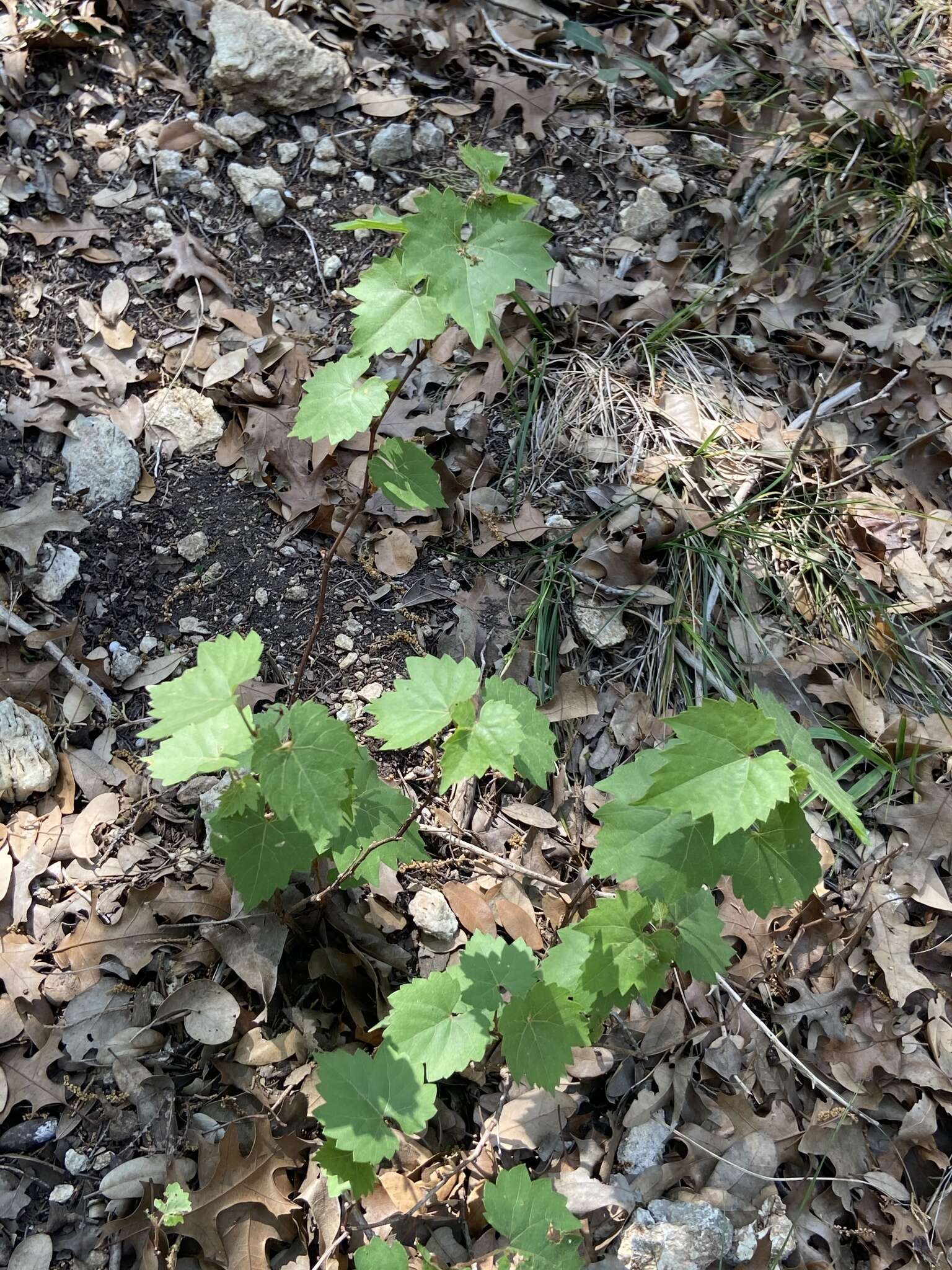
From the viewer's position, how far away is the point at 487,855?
2348 millimetres

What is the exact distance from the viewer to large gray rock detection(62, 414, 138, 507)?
2.59 metres

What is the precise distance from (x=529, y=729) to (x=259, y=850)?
60cm

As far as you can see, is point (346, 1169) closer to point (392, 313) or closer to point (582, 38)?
point (392, 313)

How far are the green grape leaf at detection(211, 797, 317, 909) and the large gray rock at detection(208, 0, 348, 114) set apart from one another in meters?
2.81

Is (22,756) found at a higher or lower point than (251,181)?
lower

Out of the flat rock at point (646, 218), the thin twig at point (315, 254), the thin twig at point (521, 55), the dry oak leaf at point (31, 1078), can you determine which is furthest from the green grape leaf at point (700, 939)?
the thin twig at point (521, 55)

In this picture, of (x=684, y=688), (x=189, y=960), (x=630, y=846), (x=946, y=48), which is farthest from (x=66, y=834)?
(x=946, y=48)

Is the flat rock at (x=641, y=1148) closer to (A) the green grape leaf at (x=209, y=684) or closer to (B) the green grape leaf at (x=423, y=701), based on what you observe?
(B) the green grape leaf at (x=423, y=701)

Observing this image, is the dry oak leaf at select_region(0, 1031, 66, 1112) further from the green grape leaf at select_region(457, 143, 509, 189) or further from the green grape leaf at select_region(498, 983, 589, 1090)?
the green grape leaf at select_region(457, 143, 509, 189)

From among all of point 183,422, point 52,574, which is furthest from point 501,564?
point 52,574

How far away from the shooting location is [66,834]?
2.19 meters

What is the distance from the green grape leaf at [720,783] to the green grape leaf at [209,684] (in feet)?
2.39

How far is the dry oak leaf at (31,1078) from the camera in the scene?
73.6 inches

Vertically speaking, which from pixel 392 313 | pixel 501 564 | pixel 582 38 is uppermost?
pixel 582 38
